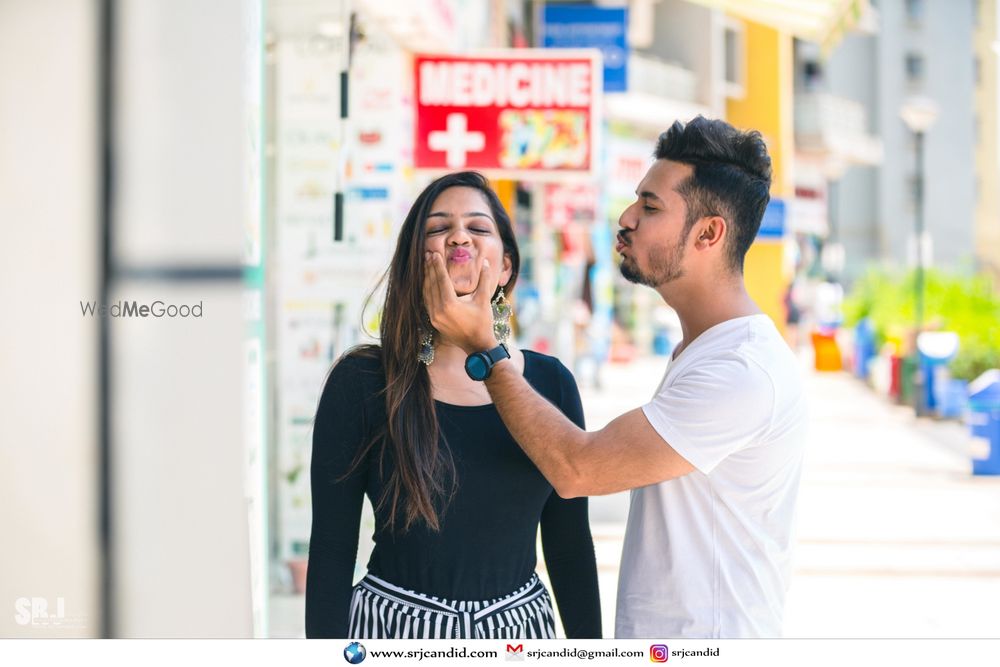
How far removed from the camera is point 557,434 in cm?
225

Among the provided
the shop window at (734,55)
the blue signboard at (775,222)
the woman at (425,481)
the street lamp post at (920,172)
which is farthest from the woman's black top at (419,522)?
the shop window at (734,55)

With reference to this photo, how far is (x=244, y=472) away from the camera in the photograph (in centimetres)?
304

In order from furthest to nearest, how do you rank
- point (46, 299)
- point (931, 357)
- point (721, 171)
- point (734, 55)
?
1. point (734, 55)
2. point (931, 357)
3. point (46, 299)
4. point (721, 171)

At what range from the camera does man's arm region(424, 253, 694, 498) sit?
2227 mm

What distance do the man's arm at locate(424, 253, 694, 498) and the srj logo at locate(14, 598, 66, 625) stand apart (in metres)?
1.29

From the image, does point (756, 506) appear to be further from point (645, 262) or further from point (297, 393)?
point (297, 393)

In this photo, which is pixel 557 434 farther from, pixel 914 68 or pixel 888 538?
pixel 914 68

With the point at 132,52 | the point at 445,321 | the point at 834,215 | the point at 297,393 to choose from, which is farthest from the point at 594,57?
the point at 834,215

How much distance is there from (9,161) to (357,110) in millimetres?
4068

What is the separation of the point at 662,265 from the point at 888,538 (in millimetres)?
6077

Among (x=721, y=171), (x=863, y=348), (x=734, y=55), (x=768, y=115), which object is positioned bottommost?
(x=863, y=348)
